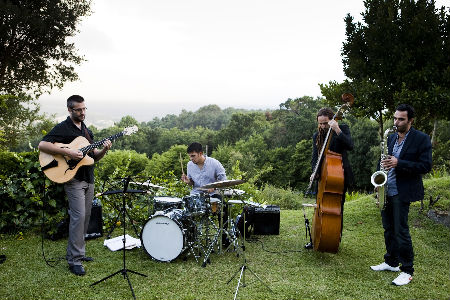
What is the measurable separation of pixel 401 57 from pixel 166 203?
4710mm

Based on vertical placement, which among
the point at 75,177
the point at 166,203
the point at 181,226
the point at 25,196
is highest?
the point at 75,177

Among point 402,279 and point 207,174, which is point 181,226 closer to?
point 207,174

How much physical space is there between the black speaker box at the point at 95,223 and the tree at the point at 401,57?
16.7ft

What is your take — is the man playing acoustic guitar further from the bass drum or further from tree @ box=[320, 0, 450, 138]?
tree @ box=[320, 0, 450, 138]

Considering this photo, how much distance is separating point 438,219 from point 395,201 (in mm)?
3365

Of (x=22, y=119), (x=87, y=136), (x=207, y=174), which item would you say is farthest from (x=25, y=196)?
(x=22, y=119)

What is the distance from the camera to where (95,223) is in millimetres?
5879

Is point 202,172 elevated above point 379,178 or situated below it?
below

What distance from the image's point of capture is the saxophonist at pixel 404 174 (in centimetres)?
379

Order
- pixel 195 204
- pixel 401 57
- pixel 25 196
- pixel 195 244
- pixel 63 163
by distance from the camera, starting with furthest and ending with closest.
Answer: pixel 401 57 < pixel 25 196 < pixel 195 244 < pixel 195 204 < pixel 63 163

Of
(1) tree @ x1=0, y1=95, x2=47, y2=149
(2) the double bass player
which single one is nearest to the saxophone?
(2) the double bass player

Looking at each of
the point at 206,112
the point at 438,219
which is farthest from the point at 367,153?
the point at 206,112

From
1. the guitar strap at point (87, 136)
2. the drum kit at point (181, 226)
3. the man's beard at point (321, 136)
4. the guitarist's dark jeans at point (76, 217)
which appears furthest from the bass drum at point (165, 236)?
the man's beard at point (321, 136)

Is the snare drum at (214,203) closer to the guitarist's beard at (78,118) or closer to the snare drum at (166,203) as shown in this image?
the snare drum at (166,203)
